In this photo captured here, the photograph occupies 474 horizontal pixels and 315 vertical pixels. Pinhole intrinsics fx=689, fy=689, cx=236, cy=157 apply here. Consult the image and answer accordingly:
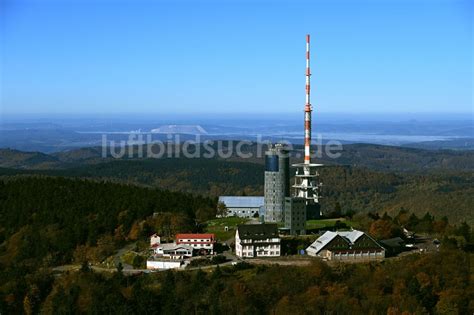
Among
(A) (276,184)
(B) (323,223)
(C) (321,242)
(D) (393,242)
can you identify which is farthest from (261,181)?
(C) (321,242)

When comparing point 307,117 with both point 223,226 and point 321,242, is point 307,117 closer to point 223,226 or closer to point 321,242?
point 223,226

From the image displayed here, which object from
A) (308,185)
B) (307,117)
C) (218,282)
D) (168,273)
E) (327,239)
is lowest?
(218,282)

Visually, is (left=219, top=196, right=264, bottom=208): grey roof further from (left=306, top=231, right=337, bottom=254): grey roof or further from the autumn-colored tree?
(left=306, top=231, right=337, bottom=254): grey roof

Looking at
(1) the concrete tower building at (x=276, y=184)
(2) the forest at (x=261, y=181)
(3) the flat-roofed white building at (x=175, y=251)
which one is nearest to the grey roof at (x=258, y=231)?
(3) the flat-roofed white building at (x=175, y=251)

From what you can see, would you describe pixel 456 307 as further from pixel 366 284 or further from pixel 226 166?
pixel 226 166

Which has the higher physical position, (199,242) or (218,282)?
(199,242)

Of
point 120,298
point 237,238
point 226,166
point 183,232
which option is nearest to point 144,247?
point 183,232

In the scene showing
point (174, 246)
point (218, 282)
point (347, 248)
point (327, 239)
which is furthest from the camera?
point (174, 246)
